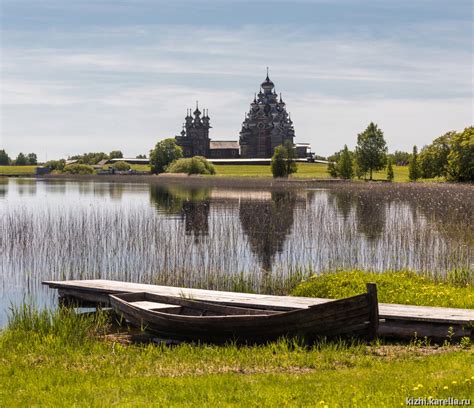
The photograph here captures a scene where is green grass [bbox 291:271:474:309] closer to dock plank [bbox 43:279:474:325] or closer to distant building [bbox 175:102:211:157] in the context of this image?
dock plank [bbox 43:279:474:325]

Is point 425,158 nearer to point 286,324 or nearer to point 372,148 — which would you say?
point 372,148

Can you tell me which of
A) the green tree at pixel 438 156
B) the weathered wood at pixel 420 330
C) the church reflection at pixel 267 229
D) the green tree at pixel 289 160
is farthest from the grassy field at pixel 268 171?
the weathered wood at pixel 420 330

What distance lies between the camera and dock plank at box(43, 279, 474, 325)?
37.7 ft

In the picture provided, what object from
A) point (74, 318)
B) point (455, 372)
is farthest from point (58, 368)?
point (455, 372)

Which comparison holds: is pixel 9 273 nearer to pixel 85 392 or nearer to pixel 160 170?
pixel 85 392

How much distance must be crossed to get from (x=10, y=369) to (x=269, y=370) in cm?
392

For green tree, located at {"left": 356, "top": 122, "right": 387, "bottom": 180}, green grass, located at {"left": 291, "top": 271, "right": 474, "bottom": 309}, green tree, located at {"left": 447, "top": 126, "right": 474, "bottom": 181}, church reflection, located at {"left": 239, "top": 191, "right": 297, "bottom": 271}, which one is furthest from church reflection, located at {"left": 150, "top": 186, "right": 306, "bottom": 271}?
green tree, located at {"left": 356, "top": 122, "right": 387, "bottom": 180}

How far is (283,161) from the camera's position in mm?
100688

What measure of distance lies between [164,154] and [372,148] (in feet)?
191

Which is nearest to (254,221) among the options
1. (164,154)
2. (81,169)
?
(164,154)

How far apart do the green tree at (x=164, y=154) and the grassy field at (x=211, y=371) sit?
403 feet

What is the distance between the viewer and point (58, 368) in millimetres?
10195

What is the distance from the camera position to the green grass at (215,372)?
8219 mm

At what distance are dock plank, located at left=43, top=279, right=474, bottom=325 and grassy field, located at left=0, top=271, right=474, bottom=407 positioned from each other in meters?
0.53
